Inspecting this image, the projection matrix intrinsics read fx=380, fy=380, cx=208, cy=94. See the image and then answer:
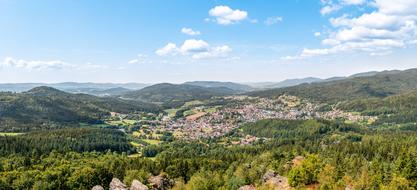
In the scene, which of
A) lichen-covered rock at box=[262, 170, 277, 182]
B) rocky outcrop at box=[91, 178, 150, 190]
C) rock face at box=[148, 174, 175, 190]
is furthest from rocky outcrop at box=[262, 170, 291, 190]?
rocky outcrop at box=[91, 178, 150, 190]

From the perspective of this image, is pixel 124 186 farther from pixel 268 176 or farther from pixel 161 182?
pixel 268 176

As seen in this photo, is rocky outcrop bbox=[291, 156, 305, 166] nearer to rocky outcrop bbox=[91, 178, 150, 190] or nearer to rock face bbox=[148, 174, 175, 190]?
rock face bbox=[148, 174, 175, 190]

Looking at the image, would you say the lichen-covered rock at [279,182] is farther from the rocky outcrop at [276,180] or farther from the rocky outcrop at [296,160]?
the rocky outcrop at [296,160]

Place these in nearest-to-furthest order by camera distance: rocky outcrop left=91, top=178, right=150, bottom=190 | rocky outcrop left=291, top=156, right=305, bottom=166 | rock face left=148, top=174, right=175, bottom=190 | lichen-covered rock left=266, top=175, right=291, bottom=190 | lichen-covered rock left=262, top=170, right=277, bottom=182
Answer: rocky outcrop left=91, top=178, right=150, bottom=190 < lichen-covered rock left=266, top=175, right=291, bottom=190 < lichen-covered rock left=262, top=170, right=277, bottom=182 < rock face left=148, top=174, right=175, bottom=190 < rocky outcrop left=291, top=156, right=305, bottom=166

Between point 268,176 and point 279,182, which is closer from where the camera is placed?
point 279,182

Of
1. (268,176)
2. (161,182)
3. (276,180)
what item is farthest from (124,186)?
(276,180)

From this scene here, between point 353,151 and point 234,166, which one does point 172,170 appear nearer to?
point 234,166

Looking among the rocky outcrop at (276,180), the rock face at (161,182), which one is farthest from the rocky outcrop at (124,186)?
the rocky outcrop at (276,180)

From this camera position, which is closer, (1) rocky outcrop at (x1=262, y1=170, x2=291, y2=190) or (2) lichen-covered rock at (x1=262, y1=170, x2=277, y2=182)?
(1) rocky outcrop at (x1=262, y1=170, x2=291, y2=190)
